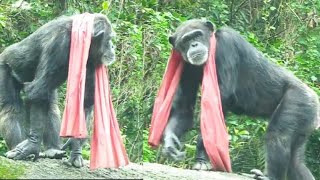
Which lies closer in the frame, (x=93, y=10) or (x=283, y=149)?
(x=283, y=149)

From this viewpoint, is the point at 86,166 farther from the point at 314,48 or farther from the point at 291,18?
the point at 291,18

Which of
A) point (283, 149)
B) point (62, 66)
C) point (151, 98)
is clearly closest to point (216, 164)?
point (283, 149)

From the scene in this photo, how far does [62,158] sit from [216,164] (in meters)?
1.67

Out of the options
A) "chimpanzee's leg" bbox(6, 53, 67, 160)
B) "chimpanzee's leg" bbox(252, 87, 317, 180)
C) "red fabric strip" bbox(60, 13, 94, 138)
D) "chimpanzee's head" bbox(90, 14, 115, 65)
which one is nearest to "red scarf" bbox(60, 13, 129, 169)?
"red fabric strip" bbox(60, 13, 94, 138)

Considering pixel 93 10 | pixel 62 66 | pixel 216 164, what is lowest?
pixel 216 164

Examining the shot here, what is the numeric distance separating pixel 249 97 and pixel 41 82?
268cm

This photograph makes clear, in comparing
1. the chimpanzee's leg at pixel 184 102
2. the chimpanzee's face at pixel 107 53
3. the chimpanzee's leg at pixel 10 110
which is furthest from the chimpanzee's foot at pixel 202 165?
the chimpanzee's leg at pixel 10 110

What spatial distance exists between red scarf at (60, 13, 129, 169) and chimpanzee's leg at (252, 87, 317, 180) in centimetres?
180

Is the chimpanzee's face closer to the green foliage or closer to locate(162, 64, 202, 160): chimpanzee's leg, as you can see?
locate(162, 64, 202, 160): chimpanzee's leg

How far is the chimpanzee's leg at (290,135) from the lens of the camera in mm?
7824

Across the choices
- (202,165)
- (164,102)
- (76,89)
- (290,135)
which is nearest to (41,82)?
(76,89)

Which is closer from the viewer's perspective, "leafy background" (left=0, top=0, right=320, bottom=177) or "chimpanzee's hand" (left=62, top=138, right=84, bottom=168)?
"chimpanzee's hand" (left=62, top=138, right=84, bottom=168)

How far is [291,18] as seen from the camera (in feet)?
44.2

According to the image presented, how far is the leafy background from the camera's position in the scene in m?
10.4
